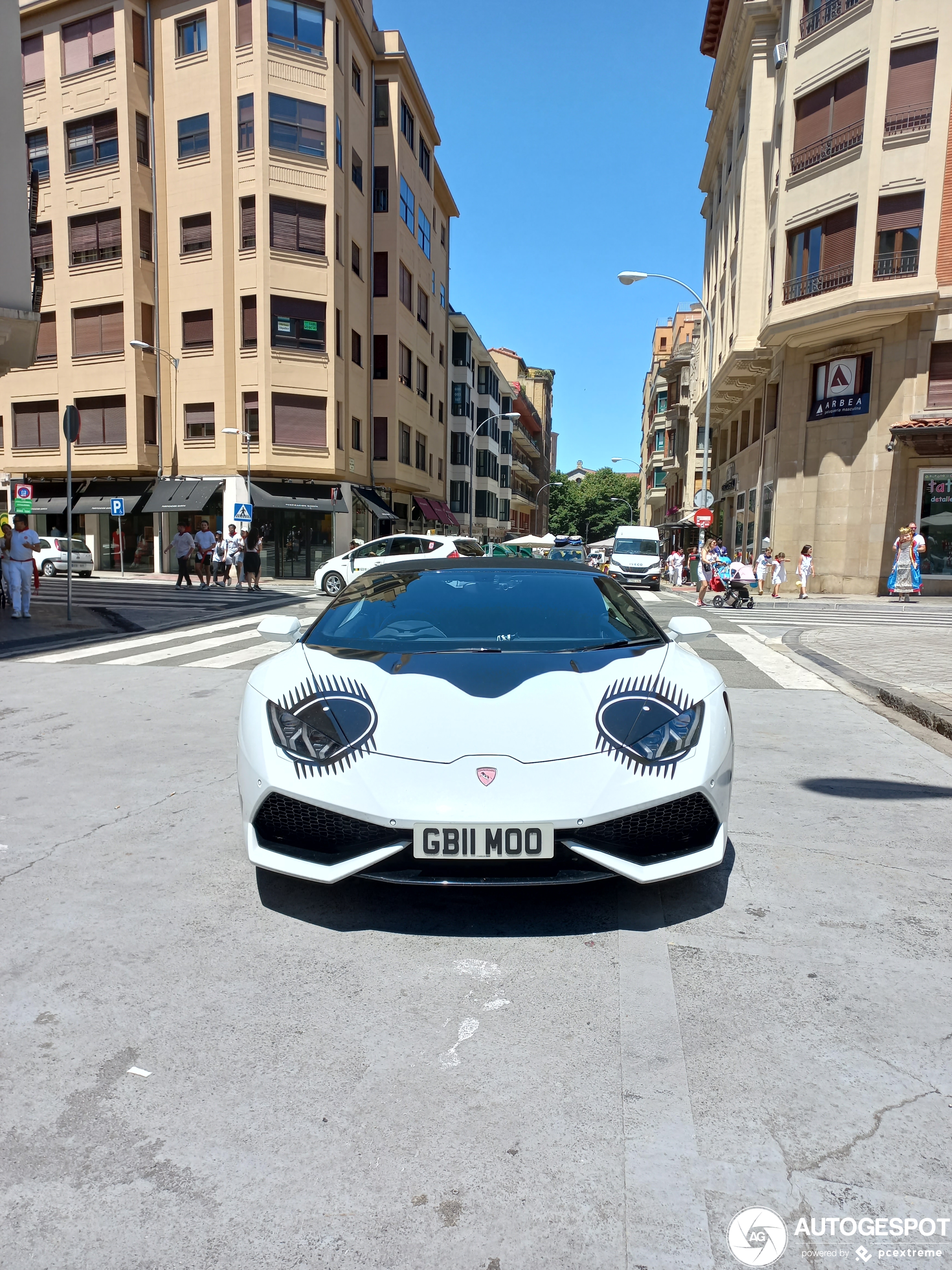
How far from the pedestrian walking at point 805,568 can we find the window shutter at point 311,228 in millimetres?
19889

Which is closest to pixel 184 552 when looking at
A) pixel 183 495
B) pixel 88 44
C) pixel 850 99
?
pixel 183 495

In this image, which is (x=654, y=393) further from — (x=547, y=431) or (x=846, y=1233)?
(x=846, y=1233)

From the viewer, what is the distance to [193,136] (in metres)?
31.6

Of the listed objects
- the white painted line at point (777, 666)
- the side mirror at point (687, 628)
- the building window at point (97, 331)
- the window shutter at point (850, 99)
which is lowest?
the white painted line at point (777, 666)

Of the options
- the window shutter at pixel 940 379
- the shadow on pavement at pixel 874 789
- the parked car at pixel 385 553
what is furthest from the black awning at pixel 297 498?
the shadow on pavement at pixel 874 789

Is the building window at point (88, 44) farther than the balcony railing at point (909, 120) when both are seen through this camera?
Yes

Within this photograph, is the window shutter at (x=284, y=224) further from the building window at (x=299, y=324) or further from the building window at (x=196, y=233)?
the building window at (x=196, y=233)

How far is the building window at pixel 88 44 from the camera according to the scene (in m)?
31.5

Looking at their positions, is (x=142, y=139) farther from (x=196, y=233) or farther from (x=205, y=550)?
(x=205, y=550)

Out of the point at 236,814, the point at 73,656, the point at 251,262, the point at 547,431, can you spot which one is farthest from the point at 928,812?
the point at 547,431

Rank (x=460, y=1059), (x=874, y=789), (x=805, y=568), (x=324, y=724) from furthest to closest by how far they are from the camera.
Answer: (x=805, y=568)
(x=874, y=789)
(x=324, y=724)
(x=460, y=1059)

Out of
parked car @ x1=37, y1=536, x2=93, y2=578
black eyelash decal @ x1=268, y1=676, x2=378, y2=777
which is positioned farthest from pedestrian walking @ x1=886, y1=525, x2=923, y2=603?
parked car @ x1=37, y1=536, x2=93, y2=578

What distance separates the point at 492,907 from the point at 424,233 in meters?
44.9

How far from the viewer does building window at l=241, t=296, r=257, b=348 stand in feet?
102
